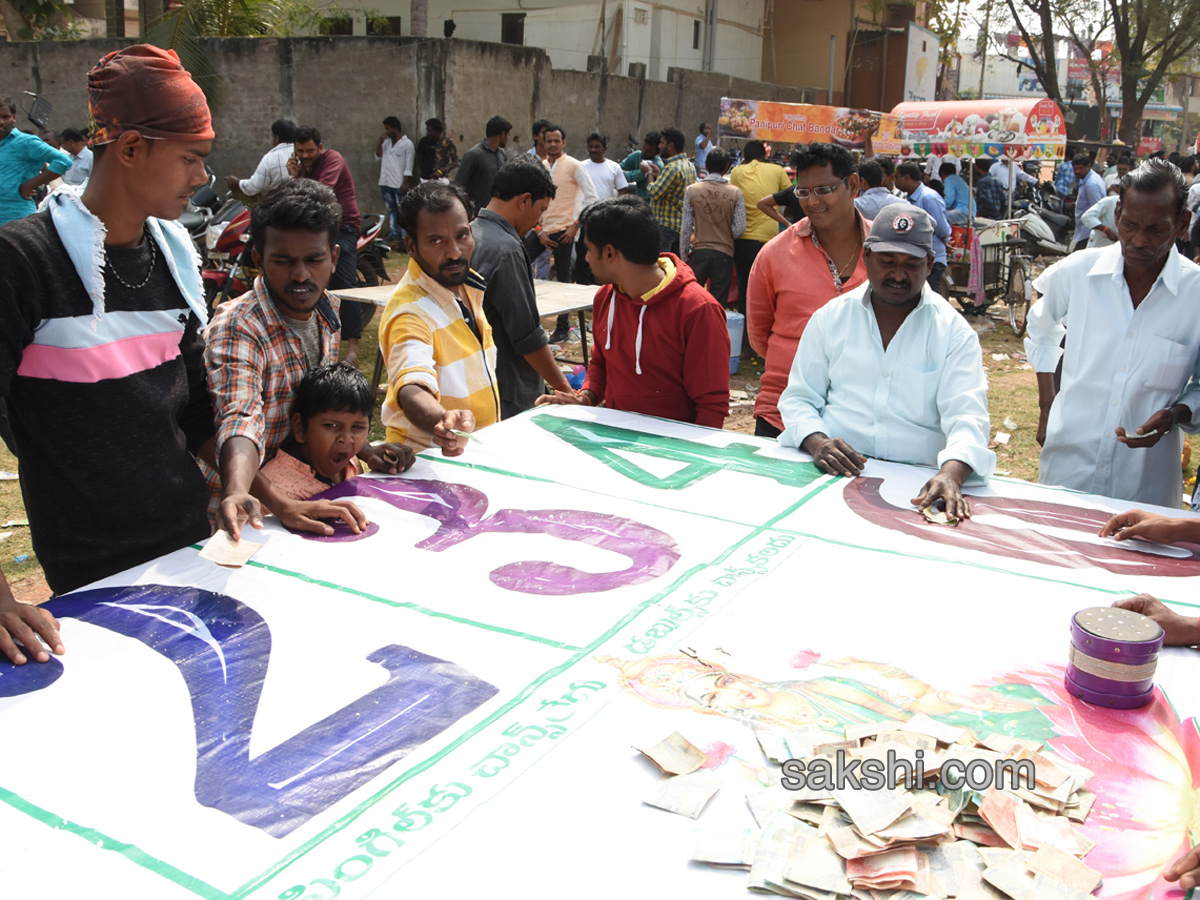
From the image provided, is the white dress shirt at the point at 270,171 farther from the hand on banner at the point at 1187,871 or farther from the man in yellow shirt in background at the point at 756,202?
the hand on banner at the point at 1187,871

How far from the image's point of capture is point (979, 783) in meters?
1.33

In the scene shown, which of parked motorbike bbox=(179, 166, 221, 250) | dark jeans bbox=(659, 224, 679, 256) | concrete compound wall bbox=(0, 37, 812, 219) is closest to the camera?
parked motorbike bbox=(179, 166, 221, 250)

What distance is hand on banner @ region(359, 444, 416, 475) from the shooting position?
8.53 ft

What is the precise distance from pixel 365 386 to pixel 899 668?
1.46m

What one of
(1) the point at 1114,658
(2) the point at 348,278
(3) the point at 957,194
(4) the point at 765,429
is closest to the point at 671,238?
(2) the point at 348,278

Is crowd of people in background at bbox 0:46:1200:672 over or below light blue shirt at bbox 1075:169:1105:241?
below

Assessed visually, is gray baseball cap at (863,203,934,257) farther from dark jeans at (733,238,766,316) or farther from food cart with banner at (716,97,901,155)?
food cart with banner at (716,97,901,155)

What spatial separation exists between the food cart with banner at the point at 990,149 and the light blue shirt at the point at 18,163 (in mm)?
7687

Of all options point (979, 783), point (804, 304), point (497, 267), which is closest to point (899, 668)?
point (979, 783)

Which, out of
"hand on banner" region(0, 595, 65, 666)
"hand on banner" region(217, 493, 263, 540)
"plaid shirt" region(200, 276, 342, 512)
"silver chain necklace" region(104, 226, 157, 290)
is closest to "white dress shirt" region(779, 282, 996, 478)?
"plaid shirt" region(200, 276, 342, 512)

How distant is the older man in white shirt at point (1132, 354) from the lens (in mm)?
2646

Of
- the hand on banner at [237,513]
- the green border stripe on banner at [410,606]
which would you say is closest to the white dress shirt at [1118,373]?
the green border stripe on banner at [410,606]

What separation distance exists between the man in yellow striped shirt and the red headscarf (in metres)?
1.01

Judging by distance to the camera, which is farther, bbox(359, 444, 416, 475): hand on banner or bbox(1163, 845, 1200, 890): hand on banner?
bbox(359, 444, 416, 475): hand on banner
